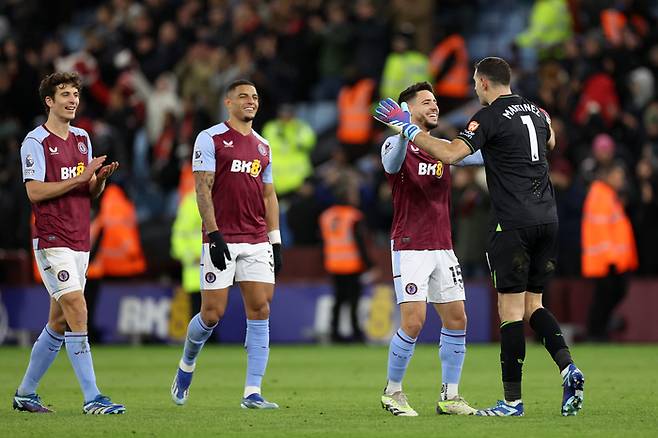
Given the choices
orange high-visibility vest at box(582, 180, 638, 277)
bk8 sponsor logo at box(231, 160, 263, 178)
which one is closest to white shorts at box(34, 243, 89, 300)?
bk8 sponsor logo at box(231, 160, 263, 178)

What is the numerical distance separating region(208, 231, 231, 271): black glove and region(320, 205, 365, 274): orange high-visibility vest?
9.24 meters

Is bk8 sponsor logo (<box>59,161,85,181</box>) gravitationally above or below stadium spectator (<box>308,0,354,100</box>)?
below

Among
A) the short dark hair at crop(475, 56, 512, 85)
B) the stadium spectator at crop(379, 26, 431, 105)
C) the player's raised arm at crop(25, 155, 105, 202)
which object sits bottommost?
the player's raised arm at crop(25, 155, 105, 202)

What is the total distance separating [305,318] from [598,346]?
453cm

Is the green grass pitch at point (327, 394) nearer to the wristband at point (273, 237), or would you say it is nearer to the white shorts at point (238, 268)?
the white shorts at point (238, 268)

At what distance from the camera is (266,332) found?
11.5 metres

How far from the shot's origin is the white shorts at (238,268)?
37.2 feet

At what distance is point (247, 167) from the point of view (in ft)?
37.8

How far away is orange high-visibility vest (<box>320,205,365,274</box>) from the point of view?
2034 centimetres

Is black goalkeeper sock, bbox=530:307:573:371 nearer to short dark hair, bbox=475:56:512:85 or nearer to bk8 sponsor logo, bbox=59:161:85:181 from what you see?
short dark hair, bbox=475:56:512:85

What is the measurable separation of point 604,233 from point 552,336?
909 cm

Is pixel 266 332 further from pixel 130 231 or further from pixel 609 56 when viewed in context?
pixel 609 56

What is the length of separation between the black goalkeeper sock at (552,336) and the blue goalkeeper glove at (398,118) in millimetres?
1709

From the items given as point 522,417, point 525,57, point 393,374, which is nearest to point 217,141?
point 393,374
